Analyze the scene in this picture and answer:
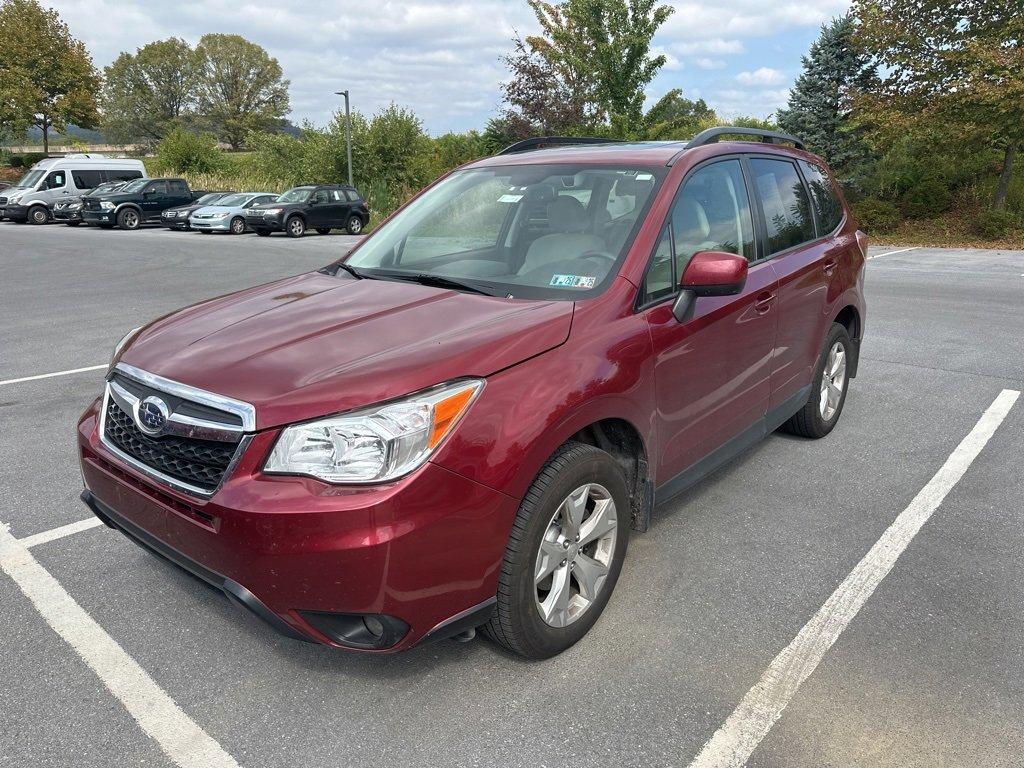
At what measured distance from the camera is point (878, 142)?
22.3 metres

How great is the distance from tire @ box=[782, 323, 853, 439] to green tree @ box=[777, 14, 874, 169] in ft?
73.3

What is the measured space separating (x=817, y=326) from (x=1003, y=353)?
4.23m

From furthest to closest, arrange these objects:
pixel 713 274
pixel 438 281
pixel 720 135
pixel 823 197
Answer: pixel 823 197
pixel 720 135
pixel 438 281
pixel 713 274

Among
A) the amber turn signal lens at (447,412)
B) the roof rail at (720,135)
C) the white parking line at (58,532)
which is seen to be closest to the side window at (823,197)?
the roof rail at (720,135)

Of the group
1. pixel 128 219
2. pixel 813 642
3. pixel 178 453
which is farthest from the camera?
pixel 128 219

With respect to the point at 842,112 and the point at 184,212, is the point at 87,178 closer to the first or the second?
the point at 184,212

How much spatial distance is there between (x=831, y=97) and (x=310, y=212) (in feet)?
57.8

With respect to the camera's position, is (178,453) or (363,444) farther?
(178,453)

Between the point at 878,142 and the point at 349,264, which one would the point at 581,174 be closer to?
the point at 349,264

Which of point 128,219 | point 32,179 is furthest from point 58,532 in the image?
point 32,179

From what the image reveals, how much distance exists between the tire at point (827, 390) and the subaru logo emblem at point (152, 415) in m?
3.68

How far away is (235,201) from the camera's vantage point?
27.6m

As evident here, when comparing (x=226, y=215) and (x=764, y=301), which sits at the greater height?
(x=764, y=301)

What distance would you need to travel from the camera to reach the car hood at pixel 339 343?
2.35 meters
